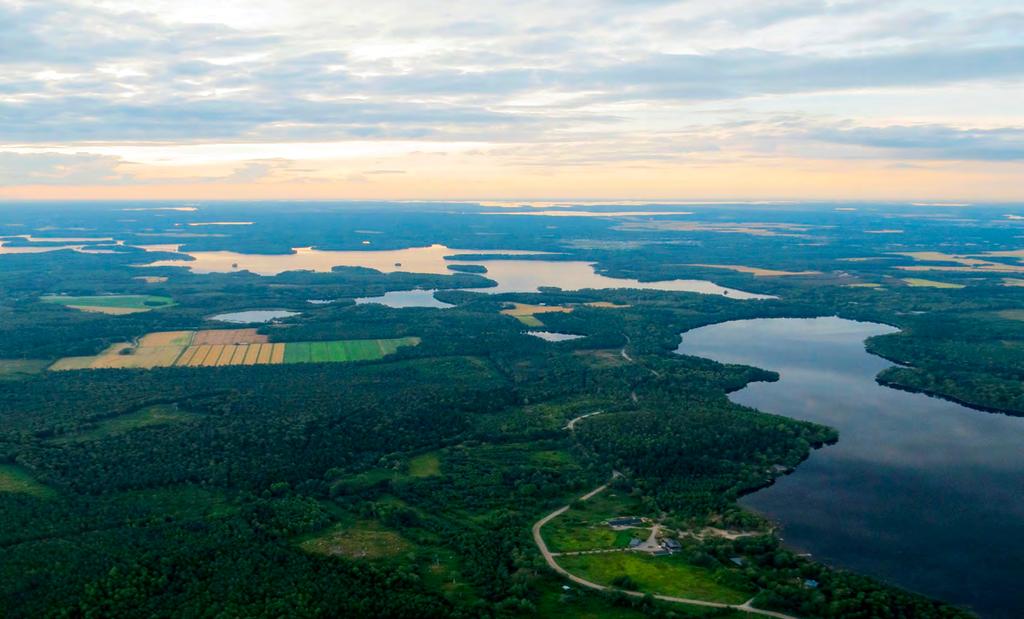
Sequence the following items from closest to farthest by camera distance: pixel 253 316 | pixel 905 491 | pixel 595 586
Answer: pixel 595 586, pixel 905 491, pixel 253 316

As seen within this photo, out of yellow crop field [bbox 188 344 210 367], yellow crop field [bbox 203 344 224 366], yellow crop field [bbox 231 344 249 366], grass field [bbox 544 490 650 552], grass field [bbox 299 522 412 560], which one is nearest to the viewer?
grass field [bbox 299 522 412 560]

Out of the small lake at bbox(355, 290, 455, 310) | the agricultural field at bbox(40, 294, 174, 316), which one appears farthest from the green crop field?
the agricultural field at bbox(40, 294, 174, 316)

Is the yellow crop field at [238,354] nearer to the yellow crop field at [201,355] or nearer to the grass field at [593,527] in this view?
the yellow crop field at [201,355]

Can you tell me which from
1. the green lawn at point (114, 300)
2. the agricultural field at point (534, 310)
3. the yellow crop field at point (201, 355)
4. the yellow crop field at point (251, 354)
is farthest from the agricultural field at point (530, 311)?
the green lawn at point (114, 300)

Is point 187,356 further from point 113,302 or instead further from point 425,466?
point 113,302

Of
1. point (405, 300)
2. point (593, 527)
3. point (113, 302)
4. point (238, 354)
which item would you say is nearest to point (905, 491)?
point (593, 527)

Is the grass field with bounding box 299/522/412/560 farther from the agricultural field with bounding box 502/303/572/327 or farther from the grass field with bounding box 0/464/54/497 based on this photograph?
the agricultural field with bounding box 502/303/572/327
